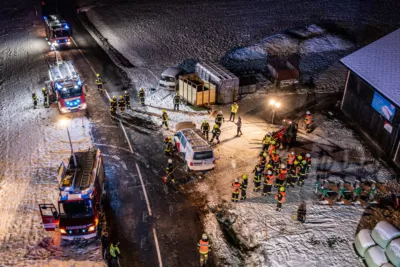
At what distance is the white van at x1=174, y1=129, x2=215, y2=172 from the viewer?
20.1 meters

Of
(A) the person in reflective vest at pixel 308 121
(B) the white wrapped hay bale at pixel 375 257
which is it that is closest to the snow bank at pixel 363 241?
(B) the white wrapped hay bale at pixel 375 257

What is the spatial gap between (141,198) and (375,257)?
10.4 metres

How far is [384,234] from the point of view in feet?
48.5

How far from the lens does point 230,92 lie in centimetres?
2797

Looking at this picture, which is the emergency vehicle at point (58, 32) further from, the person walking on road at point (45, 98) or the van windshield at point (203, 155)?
the van windshield at point (203, 155)

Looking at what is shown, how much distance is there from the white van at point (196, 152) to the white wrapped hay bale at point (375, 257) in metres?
Answer: 8.42

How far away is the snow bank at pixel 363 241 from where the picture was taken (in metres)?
15.3

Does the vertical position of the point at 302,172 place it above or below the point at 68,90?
below

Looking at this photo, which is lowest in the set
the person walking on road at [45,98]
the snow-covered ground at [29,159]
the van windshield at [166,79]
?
the snow-covered ground at [29,159]

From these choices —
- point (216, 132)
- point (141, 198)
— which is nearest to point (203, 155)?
point (216, 132)

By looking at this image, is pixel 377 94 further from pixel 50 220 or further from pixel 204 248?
pixel 50 220

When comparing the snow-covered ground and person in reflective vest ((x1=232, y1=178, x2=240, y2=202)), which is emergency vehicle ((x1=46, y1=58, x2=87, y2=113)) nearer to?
the snow-covered ground

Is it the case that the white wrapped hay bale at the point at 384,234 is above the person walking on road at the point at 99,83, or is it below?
above

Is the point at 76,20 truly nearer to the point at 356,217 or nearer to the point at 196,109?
the point at 196,109
